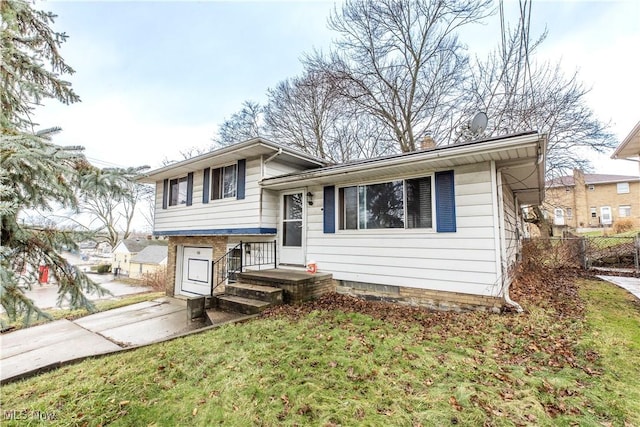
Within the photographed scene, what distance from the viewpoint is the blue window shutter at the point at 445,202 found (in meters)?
5.23

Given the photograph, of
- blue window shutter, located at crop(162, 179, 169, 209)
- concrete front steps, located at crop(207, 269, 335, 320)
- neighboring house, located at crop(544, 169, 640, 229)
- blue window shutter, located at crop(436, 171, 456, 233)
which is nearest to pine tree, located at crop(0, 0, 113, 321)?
concrete front steps, located at crop(207, 269, 335, 320)

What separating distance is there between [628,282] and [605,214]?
2587 centimetres

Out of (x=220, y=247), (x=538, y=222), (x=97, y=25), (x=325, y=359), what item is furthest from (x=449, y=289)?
(x=538, y=222)

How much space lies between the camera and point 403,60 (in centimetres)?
1243

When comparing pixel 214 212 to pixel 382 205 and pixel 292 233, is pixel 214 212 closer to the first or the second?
pixel 292 233

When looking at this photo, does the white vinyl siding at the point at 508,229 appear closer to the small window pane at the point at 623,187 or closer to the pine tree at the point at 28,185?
the pine tree at the point at 28,185

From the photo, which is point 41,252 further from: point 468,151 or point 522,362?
point 468,151

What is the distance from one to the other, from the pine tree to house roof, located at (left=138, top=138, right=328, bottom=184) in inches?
119

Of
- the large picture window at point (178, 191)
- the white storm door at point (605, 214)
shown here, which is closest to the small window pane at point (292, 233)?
the large picture window at point (178, 191)

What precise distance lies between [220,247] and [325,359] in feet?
21.0

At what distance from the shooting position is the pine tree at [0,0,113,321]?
2.32 metres

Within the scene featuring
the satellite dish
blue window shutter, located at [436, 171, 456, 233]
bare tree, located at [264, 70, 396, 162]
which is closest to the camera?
blue window shutter, located at [436, 171, 456, 233]

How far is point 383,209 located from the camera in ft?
20.1

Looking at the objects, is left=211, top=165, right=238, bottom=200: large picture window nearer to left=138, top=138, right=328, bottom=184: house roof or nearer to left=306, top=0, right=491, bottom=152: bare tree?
left=138, top=138, right=328, bottom=184: house roof
